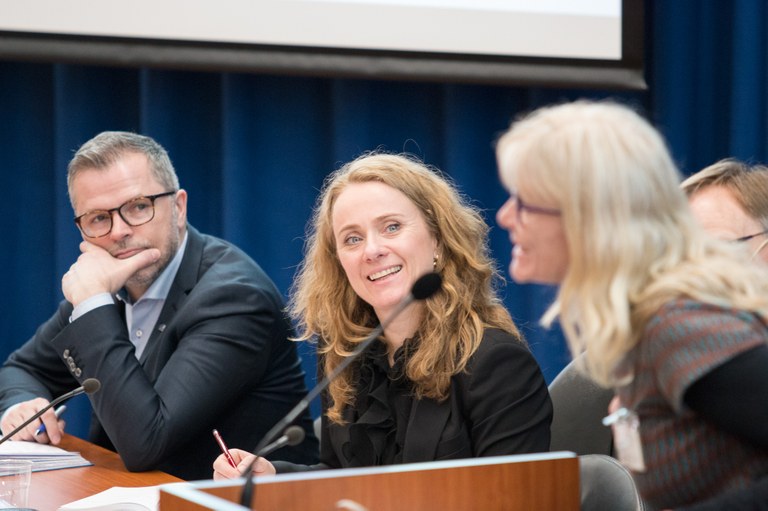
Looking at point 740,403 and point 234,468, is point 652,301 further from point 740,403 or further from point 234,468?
point 234,468

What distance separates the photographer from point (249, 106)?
3873mm

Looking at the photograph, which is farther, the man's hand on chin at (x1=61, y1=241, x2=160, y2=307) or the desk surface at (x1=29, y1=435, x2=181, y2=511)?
the man's hand on chin at (x1=61, y1=241, x2=160, y2=307)

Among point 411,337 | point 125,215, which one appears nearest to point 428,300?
point 411,337

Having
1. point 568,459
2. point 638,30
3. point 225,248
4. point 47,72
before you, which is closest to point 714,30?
point 638,30

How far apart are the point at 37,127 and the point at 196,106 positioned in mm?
598

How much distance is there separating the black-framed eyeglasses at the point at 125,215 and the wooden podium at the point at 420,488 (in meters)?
1.57

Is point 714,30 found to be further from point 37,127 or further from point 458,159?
point 37,127

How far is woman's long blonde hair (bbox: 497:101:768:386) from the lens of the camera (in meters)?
1.28

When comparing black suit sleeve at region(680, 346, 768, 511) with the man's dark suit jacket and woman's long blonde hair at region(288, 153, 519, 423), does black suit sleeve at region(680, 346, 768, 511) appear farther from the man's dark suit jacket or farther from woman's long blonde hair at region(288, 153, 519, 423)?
the man's dark suit jacket

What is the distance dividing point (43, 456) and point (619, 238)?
65.1 inches

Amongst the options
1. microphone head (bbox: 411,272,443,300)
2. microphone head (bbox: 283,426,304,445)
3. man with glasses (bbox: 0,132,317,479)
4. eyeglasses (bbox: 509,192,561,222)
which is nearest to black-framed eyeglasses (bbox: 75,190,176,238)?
man with glasses (bbox: 0,132,317,479)

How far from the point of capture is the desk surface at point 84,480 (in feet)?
6.79

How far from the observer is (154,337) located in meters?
2.80

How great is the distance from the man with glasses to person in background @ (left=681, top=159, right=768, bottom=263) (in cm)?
118
